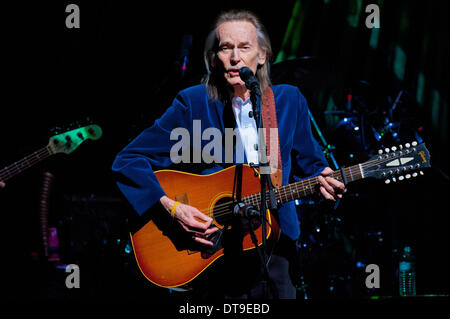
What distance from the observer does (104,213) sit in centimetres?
482

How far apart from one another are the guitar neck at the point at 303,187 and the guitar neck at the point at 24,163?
2.99 metres

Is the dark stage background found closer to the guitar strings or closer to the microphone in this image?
the guitar strings

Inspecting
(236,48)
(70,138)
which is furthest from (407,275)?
(70,138)

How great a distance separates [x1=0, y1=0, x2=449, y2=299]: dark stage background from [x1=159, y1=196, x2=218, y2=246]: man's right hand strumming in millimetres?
2171

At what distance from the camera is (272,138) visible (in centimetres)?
239

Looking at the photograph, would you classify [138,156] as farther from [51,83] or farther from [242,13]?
[51,83]

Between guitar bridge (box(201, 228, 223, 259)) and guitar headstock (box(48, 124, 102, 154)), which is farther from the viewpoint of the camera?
guitar headstock (box(48, 124, 102, 154))

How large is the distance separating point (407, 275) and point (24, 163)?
448cm

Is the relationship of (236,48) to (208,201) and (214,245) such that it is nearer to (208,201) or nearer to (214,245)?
(208,201)

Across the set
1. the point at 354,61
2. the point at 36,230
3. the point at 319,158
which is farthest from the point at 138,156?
the point at 354,61

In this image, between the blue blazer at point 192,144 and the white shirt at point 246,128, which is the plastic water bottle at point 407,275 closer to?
the blue blazer at point 192,144

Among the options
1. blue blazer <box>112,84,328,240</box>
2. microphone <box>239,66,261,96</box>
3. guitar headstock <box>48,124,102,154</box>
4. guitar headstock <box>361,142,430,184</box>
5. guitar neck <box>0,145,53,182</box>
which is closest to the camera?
microphone <box>239,66,261,96</box>

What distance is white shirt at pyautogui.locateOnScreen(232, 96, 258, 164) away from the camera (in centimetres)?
240

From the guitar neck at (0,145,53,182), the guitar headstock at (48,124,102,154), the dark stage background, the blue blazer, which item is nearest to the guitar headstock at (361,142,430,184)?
the blue blazer
